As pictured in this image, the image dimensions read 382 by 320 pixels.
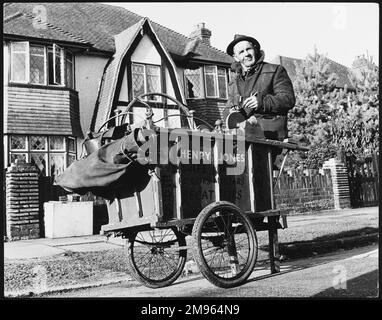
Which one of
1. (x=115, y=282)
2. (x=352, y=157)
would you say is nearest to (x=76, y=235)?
(x=115, y=282)

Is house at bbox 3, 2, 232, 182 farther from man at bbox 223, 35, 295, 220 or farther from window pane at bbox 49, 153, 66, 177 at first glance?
man at bbox 223, 35, 295, 220

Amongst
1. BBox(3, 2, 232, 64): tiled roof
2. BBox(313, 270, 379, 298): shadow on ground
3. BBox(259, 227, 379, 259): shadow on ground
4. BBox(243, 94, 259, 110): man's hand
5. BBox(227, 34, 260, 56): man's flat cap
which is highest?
BBox(3, 2, 232, 64): tiled roof

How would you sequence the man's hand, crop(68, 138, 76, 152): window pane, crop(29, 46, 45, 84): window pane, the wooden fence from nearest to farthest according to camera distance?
the man's hand < the wooden fence < crop(29, 46, 45, 84): window pane < crop(68, 138, 76, 152): window pane

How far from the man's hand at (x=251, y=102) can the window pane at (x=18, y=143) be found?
903 cm

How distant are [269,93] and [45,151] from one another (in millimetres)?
9234

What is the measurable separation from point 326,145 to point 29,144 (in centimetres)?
838

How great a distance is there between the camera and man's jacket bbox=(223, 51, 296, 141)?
4.34m

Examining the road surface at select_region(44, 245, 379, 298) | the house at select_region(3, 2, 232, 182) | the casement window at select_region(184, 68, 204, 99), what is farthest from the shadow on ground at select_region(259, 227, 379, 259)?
the casement window at select_region(184, 68, 204, 99)

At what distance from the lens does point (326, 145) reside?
12195 millimetres

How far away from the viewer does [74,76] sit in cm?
1352

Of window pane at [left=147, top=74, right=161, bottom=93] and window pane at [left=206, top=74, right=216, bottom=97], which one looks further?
window pane at [left=206, top=74, right=216, bottom=97]

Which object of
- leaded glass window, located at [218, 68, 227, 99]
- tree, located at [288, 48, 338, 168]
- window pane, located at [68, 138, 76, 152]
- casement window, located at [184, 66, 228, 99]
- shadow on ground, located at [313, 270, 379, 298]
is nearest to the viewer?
shadow on ground, located at [313, 270, 379, 298]

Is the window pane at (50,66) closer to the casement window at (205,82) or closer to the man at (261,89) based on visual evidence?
the casement window at (205,82)

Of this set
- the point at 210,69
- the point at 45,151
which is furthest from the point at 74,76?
the point at 210,69
